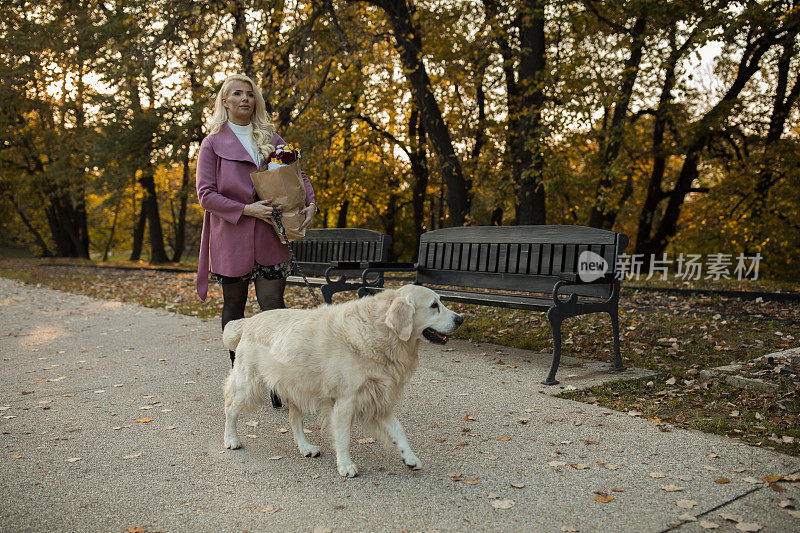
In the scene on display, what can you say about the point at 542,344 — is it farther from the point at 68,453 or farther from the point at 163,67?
the point at 163,67

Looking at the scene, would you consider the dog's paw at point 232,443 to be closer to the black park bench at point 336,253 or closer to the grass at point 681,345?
the grass at point 681,345

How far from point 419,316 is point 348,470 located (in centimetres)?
95

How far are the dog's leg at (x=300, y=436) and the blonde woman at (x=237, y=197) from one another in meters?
0.99

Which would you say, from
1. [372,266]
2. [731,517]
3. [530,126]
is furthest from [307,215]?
[530,126]

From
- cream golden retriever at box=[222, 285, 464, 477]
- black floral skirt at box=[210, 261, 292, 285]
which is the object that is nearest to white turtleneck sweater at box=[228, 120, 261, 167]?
black floral skirt at box=[210, 261, 292, 285]

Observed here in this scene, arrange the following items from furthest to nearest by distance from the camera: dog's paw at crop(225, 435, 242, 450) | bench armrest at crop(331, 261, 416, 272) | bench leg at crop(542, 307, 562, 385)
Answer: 1. bench armrest at crop(331, 261, 416, 272)
2. bench leg at crop(542, 307, 562, 385)
3. dog's paw at crop(225, 435, 242, 450)

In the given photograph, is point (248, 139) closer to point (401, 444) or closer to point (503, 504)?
point (401, 444)

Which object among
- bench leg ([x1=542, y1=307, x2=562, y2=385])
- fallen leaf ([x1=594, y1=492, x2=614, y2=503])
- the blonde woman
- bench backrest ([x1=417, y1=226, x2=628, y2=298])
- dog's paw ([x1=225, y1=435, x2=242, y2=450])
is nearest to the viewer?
fallen leaf ([x1=594, y1=492, x2=614, y2=503])

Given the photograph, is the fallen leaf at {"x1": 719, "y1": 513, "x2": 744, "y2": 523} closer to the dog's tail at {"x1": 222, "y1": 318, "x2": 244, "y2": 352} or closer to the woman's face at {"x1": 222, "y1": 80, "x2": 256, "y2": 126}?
the dog's tail at {"x1": 222, "y1": 318, "x2": 244, "y2": 352}

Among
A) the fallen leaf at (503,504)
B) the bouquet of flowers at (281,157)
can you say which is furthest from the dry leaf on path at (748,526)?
the bouquet of flowers at (281,157)

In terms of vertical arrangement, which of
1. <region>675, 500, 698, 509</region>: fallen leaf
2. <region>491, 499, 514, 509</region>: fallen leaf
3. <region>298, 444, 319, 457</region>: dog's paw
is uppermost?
<region>675, 500, 698, 509</region>: fallen leaf

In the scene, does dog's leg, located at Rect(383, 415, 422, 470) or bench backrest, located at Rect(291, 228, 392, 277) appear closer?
dog's leg, located at Rect(383, 415, 422, 470)

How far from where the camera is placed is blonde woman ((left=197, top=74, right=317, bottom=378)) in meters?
4.49

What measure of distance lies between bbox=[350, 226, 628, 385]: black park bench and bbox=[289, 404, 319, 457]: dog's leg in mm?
2419
